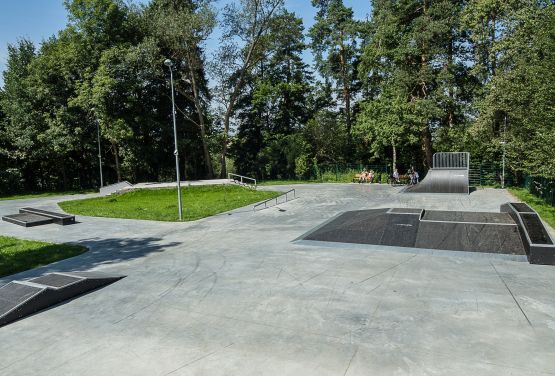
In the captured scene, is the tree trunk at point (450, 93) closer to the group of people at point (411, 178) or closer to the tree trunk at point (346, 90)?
the group of people at point (411, 178)

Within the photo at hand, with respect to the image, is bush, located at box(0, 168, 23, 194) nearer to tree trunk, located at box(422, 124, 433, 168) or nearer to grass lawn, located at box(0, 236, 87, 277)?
grass lawn, located at box(0, 236, 87, 277)

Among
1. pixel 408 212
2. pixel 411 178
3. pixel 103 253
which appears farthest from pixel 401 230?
pixel 411 178

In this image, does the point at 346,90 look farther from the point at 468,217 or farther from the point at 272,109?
the point at 468,217

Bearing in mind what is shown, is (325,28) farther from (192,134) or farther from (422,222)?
(422,222)

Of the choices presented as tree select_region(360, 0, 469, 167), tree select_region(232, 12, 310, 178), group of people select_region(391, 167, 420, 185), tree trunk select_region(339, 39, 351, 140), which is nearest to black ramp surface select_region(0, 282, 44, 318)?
group of people select_region(391, 167, 420, 185)

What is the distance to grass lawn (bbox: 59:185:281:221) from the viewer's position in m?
19.4

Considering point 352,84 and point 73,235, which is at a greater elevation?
point 352,84

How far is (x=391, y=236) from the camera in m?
12.0

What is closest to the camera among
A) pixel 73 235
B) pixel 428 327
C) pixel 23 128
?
pixel 428 327

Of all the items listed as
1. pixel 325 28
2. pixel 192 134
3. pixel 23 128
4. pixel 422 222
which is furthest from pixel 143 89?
pixel 422 222

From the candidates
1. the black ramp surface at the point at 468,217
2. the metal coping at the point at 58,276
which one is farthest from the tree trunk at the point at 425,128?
the metal coping at the point at 58,276

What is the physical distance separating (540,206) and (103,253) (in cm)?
1852

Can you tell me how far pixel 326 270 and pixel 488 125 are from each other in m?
22.4

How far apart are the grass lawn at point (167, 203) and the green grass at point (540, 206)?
14024mm
